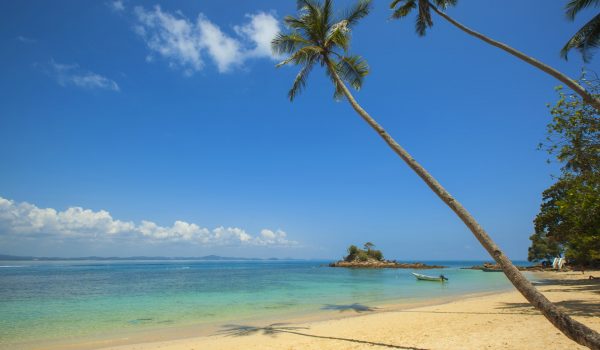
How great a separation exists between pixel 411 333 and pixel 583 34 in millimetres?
12033

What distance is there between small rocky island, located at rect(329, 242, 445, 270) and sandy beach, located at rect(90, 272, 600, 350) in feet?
213

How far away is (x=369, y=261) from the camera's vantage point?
7931 centimetres

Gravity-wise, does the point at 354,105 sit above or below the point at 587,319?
above

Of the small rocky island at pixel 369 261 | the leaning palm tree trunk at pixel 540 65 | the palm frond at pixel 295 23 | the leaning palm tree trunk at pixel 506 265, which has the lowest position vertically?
the small rocky island at pixel 369 261

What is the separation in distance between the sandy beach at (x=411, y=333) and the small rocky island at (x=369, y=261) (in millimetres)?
64815

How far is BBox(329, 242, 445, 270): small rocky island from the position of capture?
77.2m

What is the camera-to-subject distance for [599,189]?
11969 millimetres

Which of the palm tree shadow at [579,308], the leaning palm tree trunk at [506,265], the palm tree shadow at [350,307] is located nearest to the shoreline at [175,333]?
the palm tree shadow at [350,307]

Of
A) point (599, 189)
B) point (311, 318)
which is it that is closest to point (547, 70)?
point (599, 189)

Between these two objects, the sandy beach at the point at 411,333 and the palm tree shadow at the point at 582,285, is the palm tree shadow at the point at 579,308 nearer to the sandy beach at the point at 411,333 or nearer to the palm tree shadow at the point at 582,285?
the sandy beach at the point at 411,333

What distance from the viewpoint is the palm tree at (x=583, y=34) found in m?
11.2

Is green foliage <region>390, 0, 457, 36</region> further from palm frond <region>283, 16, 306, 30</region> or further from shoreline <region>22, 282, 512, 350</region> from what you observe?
shoreline <region>22, 282, 512, 350</region>

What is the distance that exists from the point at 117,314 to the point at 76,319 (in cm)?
189

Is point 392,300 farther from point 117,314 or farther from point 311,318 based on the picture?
point 117,314
